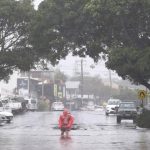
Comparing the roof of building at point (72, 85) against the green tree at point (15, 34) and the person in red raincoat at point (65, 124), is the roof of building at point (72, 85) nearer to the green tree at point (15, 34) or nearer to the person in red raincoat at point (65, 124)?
the green tree at point (15, 34)

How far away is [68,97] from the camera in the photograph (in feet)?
598

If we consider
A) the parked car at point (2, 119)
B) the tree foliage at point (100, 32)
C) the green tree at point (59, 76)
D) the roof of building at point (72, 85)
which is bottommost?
the parked car at point (2, 119)

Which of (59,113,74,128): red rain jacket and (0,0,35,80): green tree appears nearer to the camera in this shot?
(59,113,74,128): red rain jacket

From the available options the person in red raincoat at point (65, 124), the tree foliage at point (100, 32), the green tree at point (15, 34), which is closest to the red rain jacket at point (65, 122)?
the person in red raincoat at point (65, 124)

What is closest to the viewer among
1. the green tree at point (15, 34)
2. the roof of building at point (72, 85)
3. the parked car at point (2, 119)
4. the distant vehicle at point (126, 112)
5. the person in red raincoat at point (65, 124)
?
the person in red raincoat at point (65, 124)

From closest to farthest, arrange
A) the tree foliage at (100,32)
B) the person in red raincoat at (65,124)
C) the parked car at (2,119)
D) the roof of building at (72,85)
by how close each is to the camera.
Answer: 1. the person in red raincoat at (65,124)
2. the tree foliage at (100,32)
3. the parked car at (2,119)
4. the roof of building at (72,85)

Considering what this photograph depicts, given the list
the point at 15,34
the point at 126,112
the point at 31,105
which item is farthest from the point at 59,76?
the point at 126,112

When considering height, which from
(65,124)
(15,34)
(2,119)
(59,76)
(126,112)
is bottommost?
(65,124)

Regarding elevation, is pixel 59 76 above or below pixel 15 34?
above

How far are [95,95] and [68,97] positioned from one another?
32.1ft

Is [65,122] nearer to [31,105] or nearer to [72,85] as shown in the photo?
[31,105]

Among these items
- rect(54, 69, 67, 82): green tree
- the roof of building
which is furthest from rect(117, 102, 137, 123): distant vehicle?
the roof of building

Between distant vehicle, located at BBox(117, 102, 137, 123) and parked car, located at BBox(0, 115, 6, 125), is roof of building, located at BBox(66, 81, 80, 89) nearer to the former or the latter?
distant vehicle, located at BBox(117, 102, 137, 123)

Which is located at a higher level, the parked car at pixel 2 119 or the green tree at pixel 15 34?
the green tree at pixel 15 34
